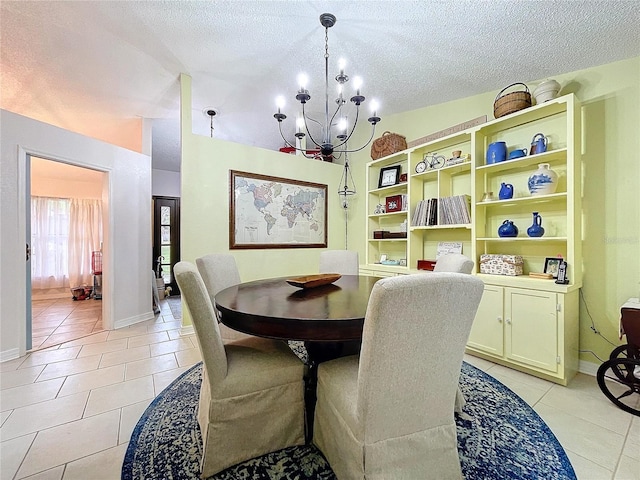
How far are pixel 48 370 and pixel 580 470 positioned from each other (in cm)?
365

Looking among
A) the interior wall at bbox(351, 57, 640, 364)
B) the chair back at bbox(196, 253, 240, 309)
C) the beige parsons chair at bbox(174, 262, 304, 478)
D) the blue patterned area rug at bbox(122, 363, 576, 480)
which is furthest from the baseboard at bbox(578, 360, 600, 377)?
the chair back at bbox(196, 253, 240, 309)

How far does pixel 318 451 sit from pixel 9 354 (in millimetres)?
3033

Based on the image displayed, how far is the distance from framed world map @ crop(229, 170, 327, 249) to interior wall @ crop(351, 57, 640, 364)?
2.97 metres

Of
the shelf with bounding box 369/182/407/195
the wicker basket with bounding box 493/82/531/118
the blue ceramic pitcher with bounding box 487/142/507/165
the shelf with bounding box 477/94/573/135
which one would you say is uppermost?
the wicker basket with bounding box 493/82/531/118

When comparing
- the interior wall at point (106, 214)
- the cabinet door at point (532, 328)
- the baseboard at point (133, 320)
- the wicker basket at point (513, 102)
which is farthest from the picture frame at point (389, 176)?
the baseboard at point (133, 320)

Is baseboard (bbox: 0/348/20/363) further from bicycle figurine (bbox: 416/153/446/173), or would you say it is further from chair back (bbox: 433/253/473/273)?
bicycle figurine (bbox: 416/153/446/173)

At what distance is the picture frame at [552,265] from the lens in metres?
2.34

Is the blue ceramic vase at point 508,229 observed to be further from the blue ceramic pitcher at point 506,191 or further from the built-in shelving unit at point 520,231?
the blue ceramic pitcher at point 506,191

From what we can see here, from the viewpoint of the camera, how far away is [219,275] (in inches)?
86.5

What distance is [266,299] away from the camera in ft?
5.15

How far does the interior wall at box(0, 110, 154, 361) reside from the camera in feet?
8.61

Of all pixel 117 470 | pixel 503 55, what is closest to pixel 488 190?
pixel 503 55

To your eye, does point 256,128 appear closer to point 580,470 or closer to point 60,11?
point 60,11

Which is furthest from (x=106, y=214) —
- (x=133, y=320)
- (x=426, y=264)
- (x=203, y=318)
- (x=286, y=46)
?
(x=426, y=264)
